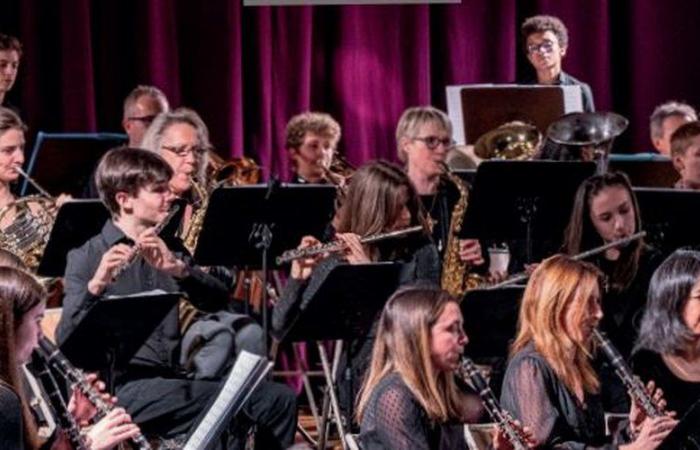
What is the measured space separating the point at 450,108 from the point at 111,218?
2.26 metres

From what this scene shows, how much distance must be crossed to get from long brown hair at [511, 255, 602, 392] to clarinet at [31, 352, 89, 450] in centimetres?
144

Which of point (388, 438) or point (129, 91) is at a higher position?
point (129, 91)

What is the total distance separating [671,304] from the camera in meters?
5.46

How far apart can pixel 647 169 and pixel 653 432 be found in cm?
277

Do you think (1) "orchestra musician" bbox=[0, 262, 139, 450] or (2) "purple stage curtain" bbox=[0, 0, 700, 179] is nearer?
(1) "orchestra musician" bbox=[0, 262, 139, 450]

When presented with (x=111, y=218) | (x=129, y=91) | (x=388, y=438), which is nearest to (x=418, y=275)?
(x=111, y=218)

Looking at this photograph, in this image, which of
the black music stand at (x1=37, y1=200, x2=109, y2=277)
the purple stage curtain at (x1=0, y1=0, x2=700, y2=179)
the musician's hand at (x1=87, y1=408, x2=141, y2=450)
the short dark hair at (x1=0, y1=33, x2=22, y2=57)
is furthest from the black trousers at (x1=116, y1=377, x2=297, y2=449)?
the purple stage curtain at (x1=0, y1=0, x2=700, y2=179)

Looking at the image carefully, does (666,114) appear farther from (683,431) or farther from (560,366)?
(683,431)

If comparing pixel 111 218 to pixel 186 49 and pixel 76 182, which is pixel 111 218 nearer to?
pixel 76 182

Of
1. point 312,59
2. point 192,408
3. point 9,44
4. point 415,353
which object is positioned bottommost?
point 192,408

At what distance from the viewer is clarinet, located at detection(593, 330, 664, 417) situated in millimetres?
5113

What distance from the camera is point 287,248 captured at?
633cm

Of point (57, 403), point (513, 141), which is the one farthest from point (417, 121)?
point (57, 403)

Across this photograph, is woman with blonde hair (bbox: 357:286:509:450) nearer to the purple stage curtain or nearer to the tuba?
the tuba
